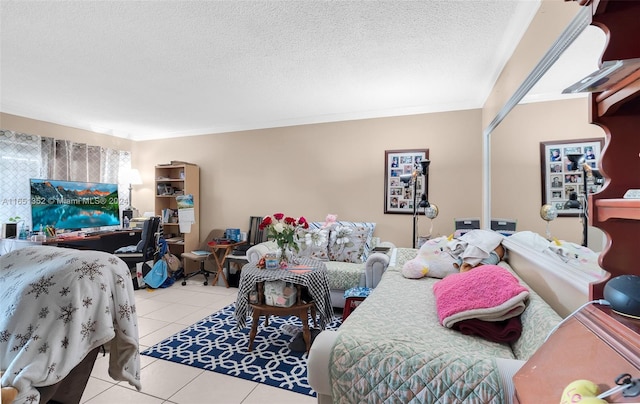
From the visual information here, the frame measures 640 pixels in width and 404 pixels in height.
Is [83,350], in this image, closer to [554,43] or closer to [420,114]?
[554,43]

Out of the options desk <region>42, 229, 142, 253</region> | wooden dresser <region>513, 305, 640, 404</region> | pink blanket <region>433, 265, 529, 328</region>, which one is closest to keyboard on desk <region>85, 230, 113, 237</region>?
desk <region>42, 229, 142, 253</region>

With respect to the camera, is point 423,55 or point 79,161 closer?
point 423,55

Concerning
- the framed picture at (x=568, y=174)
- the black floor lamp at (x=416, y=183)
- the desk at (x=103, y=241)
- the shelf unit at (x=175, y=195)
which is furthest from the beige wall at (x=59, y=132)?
the framed picture at (x=568, y=174)

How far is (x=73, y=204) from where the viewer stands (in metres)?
4.23

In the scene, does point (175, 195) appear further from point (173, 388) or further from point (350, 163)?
point (173, 388)

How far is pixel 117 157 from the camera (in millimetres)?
5289

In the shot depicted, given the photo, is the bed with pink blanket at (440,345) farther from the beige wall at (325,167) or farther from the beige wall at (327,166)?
the beige wall at (325,167)

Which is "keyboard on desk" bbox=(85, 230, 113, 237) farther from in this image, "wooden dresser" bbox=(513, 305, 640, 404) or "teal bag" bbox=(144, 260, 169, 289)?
"wooden dresser" bbox=(513, 305, 640, 404)

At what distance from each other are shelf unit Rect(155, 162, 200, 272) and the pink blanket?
14.2 feet

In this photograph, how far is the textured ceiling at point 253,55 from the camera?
1978mm

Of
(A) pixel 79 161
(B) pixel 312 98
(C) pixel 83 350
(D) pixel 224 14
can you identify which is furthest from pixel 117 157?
(C) pixel 83 350

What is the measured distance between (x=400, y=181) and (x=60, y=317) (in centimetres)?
357

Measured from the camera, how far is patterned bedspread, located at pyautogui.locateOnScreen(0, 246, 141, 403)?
107cm

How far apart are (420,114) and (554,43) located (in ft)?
8.29
